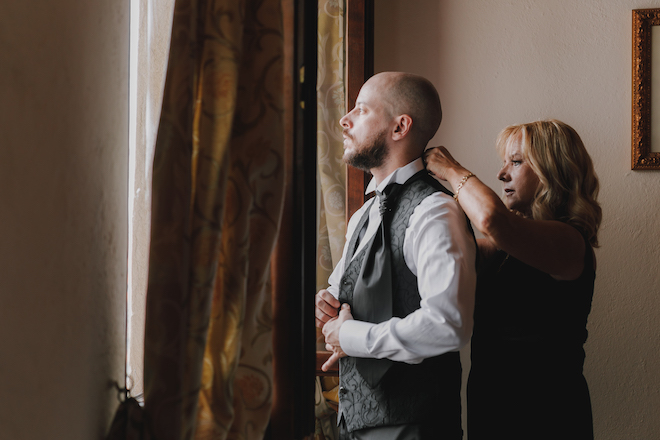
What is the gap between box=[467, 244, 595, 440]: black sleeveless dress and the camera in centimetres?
138

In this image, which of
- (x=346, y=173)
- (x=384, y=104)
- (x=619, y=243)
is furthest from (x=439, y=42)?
(x=619, y=243)

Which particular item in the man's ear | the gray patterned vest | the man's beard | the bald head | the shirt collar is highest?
the bald head

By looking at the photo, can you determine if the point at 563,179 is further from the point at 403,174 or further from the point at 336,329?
the point at 336,329

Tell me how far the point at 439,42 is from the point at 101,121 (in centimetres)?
170

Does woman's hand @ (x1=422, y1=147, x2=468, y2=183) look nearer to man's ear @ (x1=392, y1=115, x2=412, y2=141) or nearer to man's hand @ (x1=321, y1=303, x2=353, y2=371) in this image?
man's ear @ (x1=392, y1=115, x2=412, y2=141)

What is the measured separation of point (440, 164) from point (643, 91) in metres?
1.10

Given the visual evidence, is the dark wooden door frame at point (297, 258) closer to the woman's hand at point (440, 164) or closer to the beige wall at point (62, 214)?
the beige wall at point (62, 214)

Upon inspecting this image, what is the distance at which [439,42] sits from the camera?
2.12 m

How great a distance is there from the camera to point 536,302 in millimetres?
1404

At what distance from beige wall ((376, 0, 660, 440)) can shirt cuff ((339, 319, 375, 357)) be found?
1.05 metres

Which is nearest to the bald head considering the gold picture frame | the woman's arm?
the woman's arm

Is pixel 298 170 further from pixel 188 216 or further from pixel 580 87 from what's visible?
pixel 580 87

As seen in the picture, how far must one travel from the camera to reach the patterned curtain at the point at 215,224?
0.70m

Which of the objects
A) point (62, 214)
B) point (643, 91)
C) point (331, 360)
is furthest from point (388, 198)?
point (643, 91)
